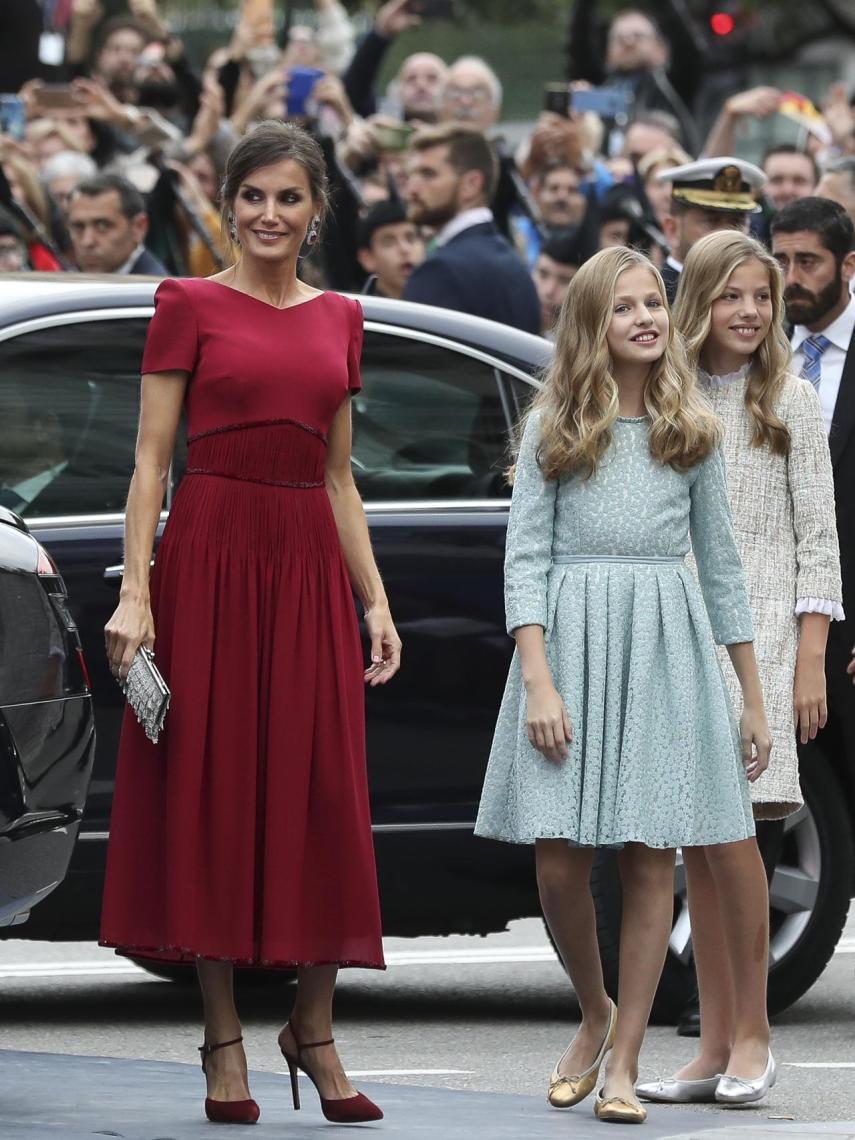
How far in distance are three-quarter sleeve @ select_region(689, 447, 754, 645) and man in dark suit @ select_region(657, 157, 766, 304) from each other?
2471 mm

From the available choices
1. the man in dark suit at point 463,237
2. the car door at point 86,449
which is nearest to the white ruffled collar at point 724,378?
the car door at point 86,449

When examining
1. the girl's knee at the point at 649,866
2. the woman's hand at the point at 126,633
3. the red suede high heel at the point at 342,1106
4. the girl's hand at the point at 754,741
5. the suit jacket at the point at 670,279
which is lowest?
the red suede high heel at the point at 342,1106

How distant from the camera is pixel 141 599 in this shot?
514cm

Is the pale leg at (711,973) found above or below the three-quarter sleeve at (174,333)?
below

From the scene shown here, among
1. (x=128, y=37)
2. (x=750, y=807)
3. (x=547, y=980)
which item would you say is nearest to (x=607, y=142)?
(x=128, y=37)

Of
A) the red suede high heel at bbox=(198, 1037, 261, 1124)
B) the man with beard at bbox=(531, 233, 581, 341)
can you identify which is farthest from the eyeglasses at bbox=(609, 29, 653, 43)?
the red suede high heel at bbox=(198, 1037, 261, 1124)

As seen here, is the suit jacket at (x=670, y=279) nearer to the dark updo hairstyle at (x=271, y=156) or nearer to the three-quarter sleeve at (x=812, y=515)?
the three-quarter sleeve at (x=812, y=515)

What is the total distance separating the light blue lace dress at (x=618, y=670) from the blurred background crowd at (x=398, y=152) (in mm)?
2820

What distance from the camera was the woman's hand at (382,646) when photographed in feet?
17.7

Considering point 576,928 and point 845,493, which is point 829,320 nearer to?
point 845,493

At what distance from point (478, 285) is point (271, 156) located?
3984 millimetres

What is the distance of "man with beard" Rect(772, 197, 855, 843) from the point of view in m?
6.96

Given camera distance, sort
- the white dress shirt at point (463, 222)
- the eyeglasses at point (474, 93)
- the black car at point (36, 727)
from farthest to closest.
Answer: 1. the eyeglasses at point (474, 93)
2. the white dress shirt at point (463, 222)
3. the black car at point (36, 727)

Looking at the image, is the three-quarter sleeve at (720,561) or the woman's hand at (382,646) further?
the three-quarter sleeve at (720,561)
